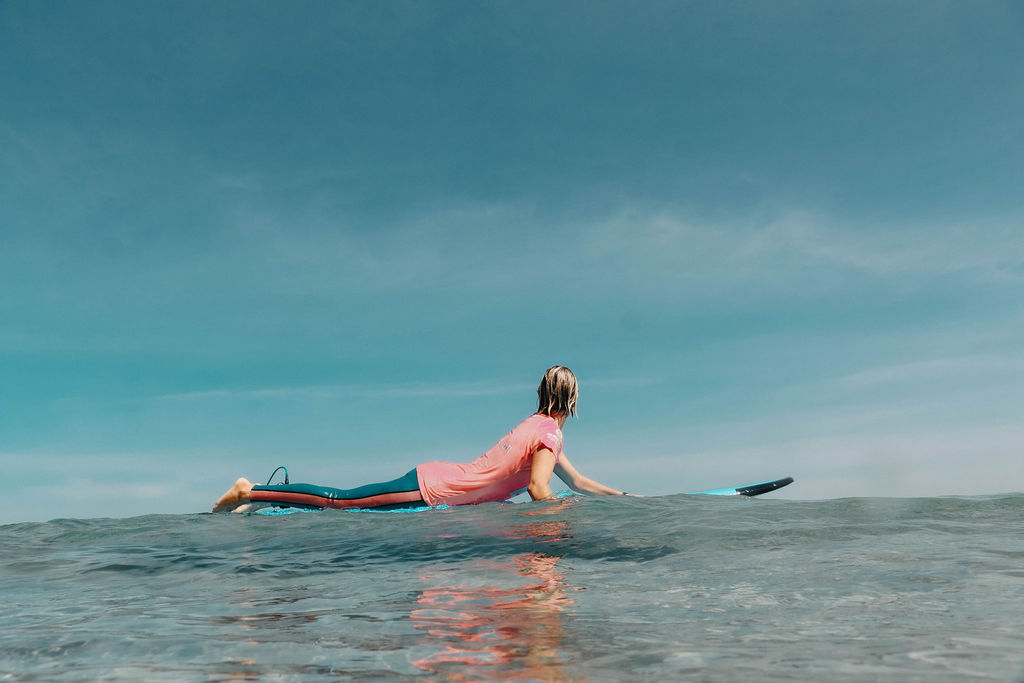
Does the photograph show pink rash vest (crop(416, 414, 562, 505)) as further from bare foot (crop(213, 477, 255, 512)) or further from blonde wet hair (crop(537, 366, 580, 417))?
bare foot (crop(213, 477, 255, 512))

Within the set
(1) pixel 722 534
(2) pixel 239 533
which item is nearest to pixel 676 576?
(1) pixel 722 534

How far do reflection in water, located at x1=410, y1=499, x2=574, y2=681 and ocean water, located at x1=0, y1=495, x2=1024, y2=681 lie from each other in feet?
0.05

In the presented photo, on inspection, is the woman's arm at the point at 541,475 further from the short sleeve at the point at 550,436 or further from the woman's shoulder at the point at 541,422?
the woman's shoulder at the point at 541,422

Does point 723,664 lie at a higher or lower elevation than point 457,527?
lower

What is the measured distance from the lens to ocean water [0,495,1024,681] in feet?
7.75

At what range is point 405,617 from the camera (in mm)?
3203

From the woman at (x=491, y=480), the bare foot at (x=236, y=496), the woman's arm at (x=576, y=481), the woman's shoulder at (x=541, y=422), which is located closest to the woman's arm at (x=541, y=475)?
the woman at (x=491, y=480)

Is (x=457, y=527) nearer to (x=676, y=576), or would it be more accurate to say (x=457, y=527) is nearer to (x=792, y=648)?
(x=676, y=576)

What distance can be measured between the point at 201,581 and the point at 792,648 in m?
3.91

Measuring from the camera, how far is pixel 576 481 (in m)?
9.17

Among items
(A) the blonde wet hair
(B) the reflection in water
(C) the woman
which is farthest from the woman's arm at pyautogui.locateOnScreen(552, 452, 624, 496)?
(B) the reflection in water

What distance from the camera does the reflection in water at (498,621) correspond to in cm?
227

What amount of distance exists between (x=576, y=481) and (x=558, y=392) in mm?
1878

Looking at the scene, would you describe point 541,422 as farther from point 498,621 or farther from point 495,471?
point 498,621
